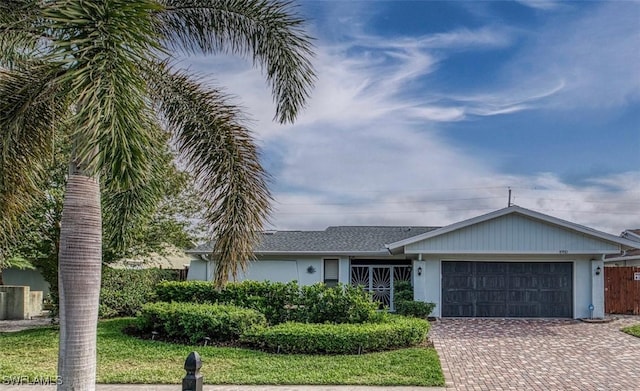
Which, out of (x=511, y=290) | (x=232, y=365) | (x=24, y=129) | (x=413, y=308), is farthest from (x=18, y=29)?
(x=511, y=290)

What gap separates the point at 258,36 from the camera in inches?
306

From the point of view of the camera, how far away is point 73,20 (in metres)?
4.58

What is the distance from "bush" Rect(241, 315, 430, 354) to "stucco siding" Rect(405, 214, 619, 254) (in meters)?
6.46

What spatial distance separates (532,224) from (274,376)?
11955mm

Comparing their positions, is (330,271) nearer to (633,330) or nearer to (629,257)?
(633,330)

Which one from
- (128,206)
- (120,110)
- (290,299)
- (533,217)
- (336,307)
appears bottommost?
(336,307)

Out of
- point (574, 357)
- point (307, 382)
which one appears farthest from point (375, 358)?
point (574, 357)

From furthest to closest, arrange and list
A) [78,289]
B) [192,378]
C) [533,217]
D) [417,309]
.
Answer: [533,217] < [417,309] < [78,289] < [192,378]

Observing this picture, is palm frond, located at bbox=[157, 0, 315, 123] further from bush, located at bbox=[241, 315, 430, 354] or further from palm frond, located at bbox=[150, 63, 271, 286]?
bush, located at bbox=[241, 315, 430, 354]

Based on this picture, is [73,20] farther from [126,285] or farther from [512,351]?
[126,285]

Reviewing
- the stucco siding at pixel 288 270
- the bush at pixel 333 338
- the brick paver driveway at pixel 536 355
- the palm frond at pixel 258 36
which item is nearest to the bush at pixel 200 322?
the bush at pixel 333 338

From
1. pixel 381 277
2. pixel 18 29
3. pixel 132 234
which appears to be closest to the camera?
pixel 18 29

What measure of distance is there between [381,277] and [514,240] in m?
5.43

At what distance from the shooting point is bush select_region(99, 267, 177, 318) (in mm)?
16344
